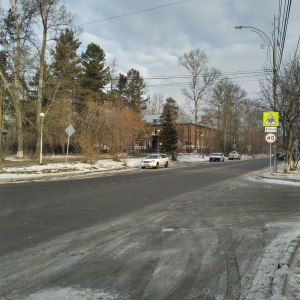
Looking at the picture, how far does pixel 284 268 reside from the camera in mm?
4988

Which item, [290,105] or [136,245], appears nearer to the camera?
[136,245]

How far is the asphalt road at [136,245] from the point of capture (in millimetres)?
4492

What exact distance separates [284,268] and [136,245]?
2.65m

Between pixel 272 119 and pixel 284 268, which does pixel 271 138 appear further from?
pixel 284 268

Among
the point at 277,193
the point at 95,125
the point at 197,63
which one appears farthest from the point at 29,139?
the point at 277,193

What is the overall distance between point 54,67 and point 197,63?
112 feet

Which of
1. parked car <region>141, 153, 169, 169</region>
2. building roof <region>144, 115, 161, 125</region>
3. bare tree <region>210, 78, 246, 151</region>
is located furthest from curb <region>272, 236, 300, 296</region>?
building roof <region>144, 115, 161, 125</region>

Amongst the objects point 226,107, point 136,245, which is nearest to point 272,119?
point 136,245

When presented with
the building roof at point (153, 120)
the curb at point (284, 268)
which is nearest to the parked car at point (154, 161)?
the curb at point (284, 268)

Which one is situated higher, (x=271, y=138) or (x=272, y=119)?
(x=272, y=119)

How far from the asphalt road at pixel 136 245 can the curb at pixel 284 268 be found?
35cm

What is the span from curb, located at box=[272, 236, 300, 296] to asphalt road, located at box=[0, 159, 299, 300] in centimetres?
35

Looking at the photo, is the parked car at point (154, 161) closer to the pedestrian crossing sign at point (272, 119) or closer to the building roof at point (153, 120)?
the pedestrian crossing sign at point (272, 119)

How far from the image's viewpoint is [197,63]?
66.4 metres
